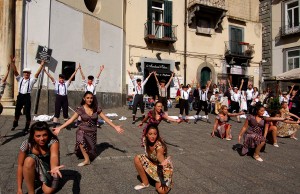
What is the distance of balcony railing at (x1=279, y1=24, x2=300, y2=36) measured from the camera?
931 inches

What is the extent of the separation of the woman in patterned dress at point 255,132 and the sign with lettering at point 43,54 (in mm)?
9163

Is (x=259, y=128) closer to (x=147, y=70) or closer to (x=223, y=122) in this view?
(x=223, y=122)

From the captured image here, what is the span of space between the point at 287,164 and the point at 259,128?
97 cm

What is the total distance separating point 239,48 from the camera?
23.5 meters

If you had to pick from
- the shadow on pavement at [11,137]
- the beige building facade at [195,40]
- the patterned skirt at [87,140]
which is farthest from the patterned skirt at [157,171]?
the beige building facade at [195,40]

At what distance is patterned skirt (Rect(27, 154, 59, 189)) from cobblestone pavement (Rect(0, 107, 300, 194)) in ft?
0.79

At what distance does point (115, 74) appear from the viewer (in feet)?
54.9

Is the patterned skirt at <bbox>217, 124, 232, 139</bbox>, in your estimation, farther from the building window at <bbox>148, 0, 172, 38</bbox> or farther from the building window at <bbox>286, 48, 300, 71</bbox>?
the building window at <bbox>286, 48, 300, 71</bbox>

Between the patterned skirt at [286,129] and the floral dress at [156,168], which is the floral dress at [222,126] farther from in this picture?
the floral dress at [156,168]

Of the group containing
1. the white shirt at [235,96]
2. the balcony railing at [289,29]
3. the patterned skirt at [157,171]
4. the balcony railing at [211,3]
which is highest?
the balcony railing at [211,3]

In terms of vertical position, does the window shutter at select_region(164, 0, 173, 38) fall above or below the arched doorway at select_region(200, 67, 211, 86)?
above

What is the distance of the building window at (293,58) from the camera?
23.9 metres

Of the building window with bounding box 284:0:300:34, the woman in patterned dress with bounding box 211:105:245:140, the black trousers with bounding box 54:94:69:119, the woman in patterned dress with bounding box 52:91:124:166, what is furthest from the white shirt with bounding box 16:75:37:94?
the building window with bounding box 284:0:300:34

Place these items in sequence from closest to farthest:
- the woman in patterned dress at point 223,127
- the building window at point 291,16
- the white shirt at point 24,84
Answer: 1. the white shirt at point 24,84
2. the woman in patterned dress at point 223,127
3. the building window at point 291,16
